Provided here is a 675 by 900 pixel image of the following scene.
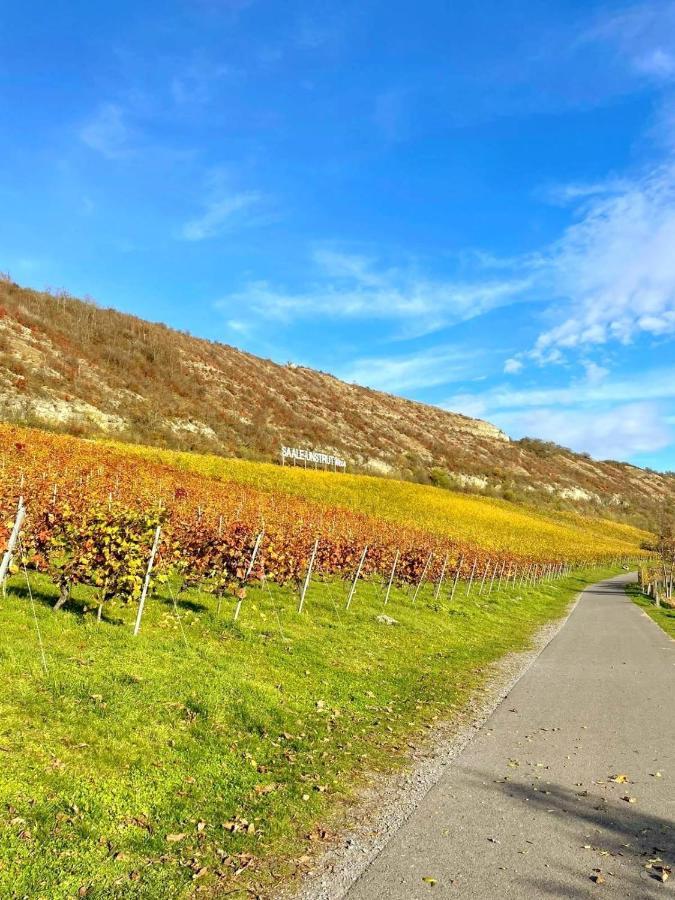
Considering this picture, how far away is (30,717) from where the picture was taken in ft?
22.9

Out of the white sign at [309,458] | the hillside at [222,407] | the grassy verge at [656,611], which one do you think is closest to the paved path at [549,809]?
the grassy verge at [656,611]

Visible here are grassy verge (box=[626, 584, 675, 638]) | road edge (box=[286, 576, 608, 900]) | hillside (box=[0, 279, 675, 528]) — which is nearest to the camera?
road edge (box=[286, 576, 608, 900])

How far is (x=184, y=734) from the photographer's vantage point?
25.1 ft

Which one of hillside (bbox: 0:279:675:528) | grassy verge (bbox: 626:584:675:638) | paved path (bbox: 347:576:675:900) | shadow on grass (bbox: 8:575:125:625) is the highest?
hillside (bbox: 0:279:675:528)

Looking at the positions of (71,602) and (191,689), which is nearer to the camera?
(191,689)

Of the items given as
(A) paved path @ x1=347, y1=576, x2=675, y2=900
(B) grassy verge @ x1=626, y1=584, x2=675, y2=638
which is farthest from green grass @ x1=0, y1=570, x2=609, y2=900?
(B) grassy verge @ x1=626, y1=584, x2=675, y2=638

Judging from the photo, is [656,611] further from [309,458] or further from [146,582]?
[309,458]

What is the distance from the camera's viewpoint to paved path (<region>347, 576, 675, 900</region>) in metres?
4.98

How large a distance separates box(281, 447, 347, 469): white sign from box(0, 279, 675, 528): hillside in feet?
8.85

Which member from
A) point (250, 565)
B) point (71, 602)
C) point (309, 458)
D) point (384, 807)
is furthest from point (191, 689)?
point (309, 458)

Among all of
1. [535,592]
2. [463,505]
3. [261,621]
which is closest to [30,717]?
[261,621]

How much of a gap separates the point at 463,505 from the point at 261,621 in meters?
61.1

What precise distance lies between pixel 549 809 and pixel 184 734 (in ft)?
15.8

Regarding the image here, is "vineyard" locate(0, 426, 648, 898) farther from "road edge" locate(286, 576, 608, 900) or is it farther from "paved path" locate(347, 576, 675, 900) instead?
"paved path" locate(347, 576, 675, 900)
